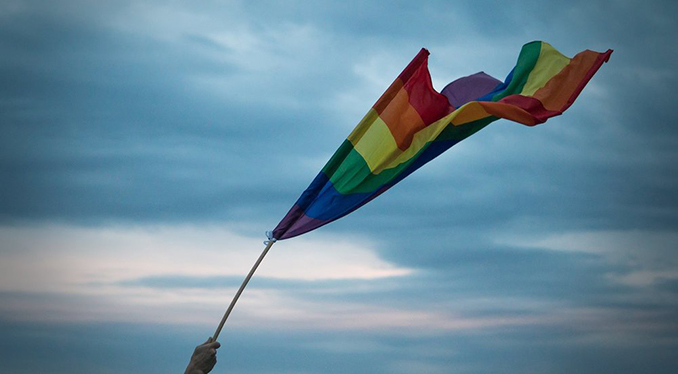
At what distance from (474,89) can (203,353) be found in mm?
5817

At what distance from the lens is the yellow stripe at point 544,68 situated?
10.1m

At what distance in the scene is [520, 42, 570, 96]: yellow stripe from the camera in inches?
400

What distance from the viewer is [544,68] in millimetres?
10336

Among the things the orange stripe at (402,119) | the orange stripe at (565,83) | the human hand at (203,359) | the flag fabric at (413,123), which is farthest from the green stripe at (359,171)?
the human hand at (203,359)

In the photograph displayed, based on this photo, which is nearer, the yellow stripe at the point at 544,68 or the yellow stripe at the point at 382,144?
the yellow stripe at the point at 382,144

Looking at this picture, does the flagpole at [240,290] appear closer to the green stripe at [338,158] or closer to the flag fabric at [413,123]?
the flag fabric at [413,123]

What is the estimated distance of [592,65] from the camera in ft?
32.6

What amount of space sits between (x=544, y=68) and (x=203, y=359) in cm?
635

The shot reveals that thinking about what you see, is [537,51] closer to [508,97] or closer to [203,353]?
[508,97]

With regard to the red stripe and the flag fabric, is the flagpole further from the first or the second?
the red stripe

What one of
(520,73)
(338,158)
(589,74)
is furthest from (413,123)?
(589,74)

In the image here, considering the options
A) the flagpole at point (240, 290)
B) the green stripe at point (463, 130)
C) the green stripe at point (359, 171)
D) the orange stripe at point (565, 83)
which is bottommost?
the flagpole at point (240, 290)

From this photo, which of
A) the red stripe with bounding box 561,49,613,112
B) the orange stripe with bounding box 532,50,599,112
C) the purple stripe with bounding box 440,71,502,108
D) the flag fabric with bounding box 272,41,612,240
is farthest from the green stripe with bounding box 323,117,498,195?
the red stripe with bounding box 561,49,613,112

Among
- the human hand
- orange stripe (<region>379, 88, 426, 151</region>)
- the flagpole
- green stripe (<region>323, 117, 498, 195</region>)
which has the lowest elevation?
the human hand
